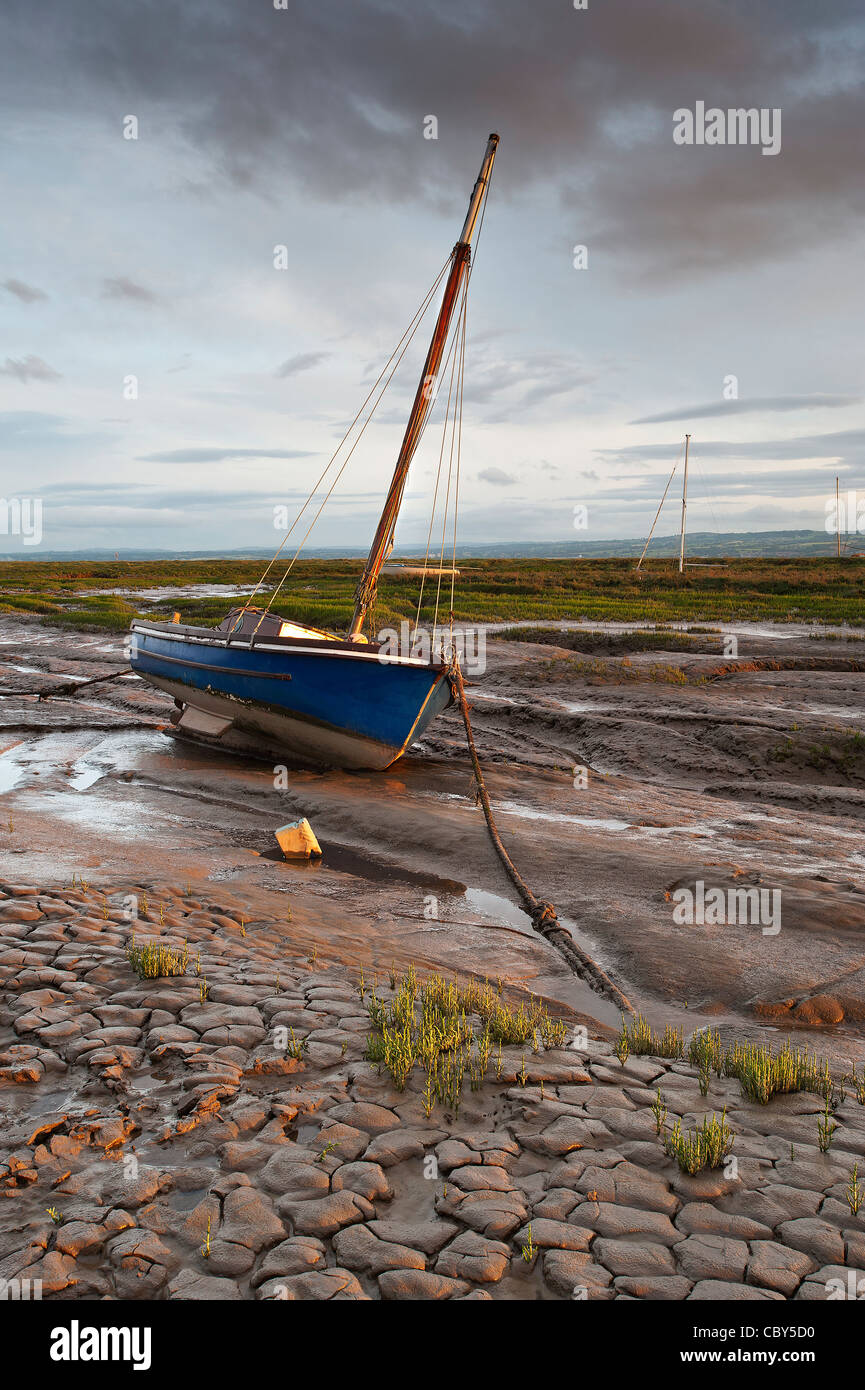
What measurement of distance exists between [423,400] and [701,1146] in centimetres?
1174

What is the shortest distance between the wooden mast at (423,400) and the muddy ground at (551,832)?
9.99ft

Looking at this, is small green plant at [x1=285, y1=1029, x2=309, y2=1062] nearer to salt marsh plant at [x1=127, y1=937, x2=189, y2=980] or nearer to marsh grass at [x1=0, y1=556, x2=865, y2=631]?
salt marsh plant at [x1=127, y1=937, x2=189, y2=980]

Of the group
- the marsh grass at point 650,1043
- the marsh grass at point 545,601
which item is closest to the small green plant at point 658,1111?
the marsh grass at point 650,1043

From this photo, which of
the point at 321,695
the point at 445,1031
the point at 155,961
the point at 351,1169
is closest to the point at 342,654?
the point at 321,695

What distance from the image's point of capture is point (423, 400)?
13.3 meters

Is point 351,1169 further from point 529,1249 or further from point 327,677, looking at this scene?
point 327,677

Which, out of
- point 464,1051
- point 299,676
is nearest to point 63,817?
point 299,676

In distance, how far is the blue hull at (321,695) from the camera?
12.0 metres

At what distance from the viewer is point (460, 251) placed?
512 inches

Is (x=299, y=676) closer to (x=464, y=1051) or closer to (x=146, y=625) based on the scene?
(x=146, y=625)

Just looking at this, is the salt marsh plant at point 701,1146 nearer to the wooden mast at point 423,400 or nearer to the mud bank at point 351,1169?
the mud bank at point 351,1169

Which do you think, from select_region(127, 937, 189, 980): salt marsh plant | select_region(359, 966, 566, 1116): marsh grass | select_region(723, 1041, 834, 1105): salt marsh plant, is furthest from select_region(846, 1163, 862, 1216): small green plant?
select_region(127, 937, 189, 980): salt marsh plant

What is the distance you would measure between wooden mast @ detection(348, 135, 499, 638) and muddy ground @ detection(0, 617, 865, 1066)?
3044mm
